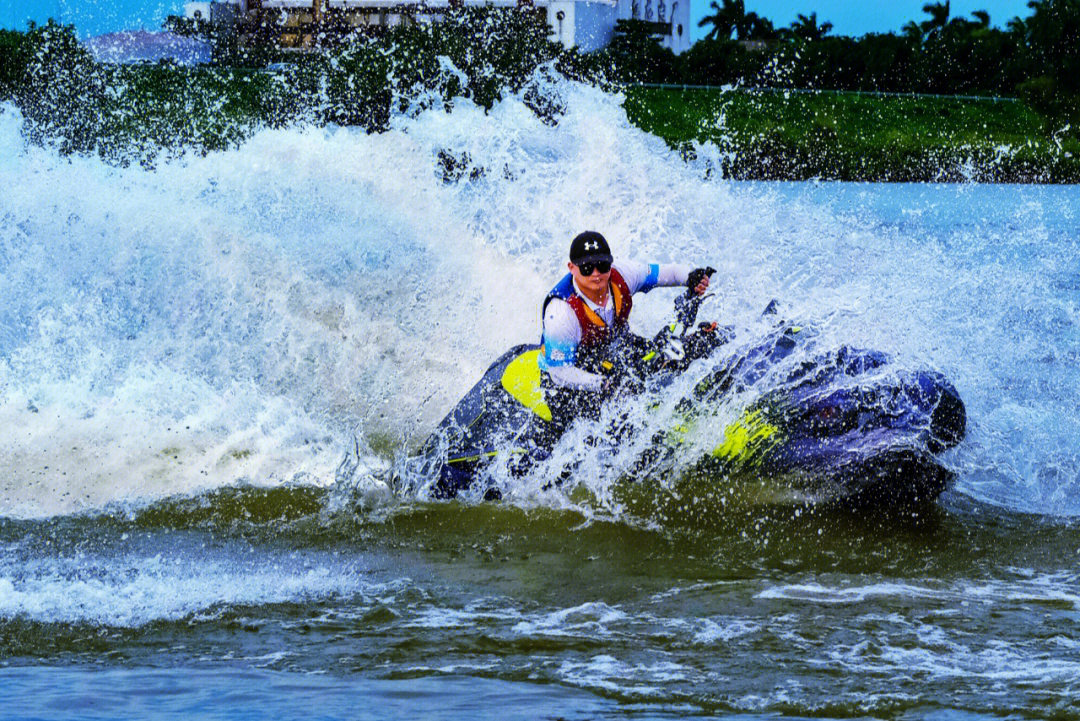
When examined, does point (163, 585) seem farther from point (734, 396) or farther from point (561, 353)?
point (734, 396)

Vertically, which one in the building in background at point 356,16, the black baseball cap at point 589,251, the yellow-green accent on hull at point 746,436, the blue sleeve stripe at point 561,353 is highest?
the building in background at point 356,16

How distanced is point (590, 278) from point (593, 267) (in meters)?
0.06

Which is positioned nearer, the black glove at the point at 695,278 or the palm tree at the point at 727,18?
the black glove at the point at 695,278

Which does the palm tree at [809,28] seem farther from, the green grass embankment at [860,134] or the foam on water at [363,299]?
the foam on water at [363,299]

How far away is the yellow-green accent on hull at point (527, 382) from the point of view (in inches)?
271

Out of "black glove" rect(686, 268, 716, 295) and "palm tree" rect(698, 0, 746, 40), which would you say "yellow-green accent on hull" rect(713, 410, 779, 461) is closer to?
"black glove" rect(686, 268, 716, 295)

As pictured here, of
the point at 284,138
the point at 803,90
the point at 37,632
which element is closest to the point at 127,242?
the point at 284,138

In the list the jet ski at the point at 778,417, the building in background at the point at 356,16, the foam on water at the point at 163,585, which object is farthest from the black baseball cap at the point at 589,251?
the building in background at the point at 356,16

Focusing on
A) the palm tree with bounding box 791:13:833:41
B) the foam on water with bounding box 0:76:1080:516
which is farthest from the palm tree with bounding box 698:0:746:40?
the foam on water with bounding box 0:76:1080:516

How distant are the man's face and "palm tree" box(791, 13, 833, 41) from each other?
217 feet

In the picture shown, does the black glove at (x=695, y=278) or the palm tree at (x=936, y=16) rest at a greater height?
the palm tree at (x=936, y=16)

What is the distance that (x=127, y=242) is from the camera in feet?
42.4

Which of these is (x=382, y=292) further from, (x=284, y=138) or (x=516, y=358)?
(x=516, y=358)

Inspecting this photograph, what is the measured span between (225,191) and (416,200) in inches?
76.4
